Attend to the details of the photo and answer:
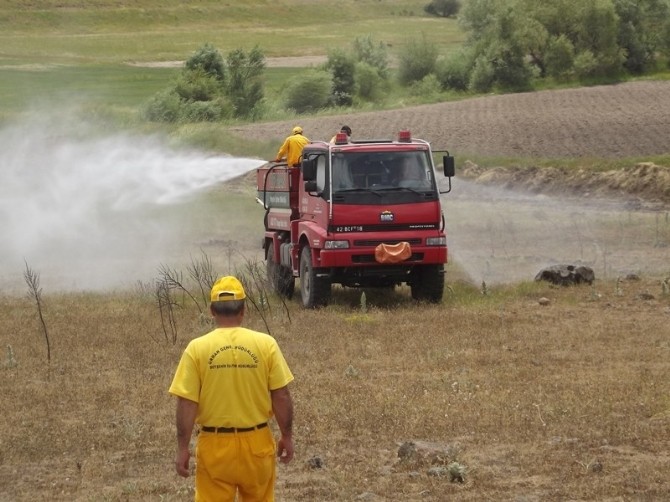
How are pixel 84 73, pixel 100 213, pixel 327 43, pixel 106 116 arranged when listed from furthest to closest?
pixel 327 43, pixel 84 73, pixel 106 116, pixel 100 213

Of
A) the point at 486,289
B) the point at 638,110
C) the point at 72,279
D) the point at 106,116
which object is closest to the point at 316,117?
the point at 106,116

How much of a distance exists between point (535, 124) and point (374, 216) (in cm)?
2908

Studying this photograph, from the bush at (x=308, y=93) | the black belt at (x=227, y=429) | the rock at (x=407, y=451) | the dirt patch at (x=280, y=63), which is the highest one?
the black belt at (x=227, y=429)

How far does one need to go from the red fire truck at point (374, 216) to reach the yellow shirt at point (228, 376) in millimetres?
11880

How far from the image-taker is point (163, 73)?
79.6 m

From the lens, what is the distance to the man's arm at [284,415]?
708 cm

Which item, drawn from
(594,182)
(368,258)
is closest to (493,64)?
(594,182)

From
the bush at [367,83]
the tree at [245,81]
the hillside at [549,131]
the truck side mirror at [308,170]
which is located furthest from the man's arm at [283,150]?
Answer: the bush at [367,83]

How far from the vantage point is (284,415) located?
7.11 metres

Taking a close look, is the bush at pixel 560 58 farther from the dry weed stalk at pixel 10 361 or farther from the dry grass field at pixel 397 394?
the dry weed stalk at pixel 10 361

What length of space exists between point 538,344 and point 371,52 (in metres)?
65.4

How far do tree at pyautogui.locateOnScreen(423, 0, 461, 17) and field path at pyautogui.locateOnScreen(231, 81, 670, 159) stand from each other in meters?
74.4

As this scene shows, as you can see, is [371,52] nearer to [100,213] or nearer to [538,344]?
[100,213]

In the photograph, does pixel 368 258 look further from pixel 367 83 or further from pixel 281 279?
pixel 367 83
